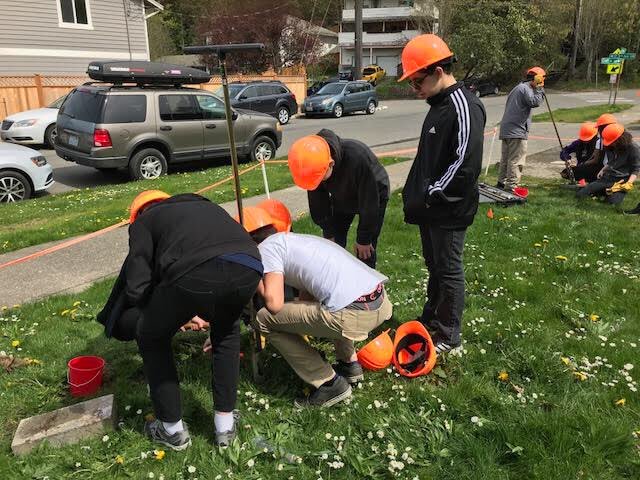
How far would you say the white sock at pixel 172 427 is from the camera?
2797 millimetres

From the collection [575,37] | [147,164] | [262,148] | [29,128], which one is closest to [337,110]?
[262,148]

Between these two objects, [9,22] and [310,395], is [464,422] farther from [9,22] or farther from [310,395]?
[9,22]

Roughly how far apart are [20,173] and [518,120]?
815 centimetres

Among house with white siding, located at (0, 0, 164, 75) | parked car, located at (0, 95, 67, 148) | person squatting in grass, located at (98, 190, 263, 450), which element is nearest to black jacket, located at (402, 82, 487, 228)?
person squatting in grass, located at (98, 190, 263, 450)

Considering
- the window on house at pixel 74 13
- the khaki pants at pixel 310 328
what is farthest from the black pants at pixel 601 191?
the window on house at pixel 74 13

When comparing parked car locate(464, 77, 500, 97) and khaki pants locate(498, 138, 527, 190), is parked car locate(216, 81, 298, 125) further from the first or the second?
khaki pants locate(498, 138, 527, 190)

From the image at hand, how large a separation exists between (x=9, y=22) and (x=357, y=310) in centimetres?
2102

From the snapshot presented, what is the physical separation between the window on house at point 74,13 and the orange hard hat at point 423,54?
21.0 m

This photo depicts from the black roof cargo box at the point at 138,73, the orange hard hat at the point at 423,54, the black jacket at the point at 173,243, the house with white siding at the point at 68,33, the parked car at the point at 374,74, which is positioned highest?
the house with white siding at the point at 68,33

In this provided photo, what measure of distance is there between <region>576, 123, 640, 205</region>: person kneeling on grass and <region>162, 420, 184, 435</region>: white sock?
6601 millimetres

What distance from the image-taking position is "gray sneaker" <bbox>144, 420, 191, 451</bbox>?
2.81 meters

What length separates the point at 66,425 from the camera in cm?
293

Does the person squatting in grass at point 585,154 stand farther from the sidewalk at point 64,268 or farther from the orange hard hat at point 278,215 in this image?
the orange hard hat at point 278,215

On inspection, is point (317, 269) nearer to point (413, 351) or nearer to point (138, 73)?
point (413, 351)
